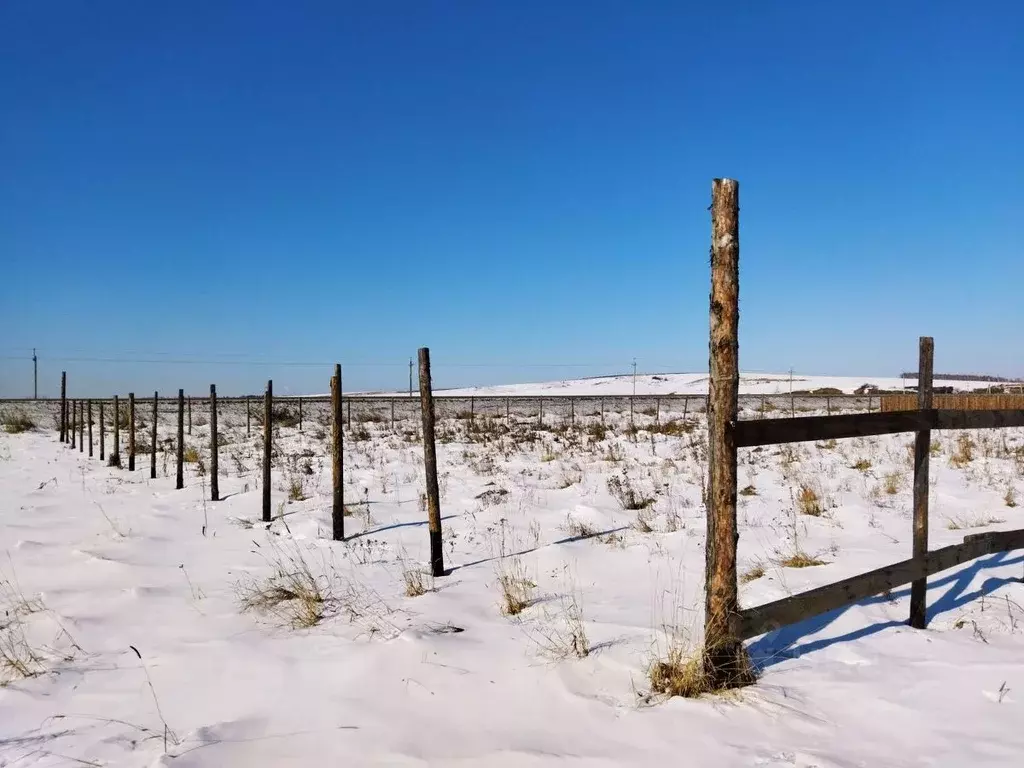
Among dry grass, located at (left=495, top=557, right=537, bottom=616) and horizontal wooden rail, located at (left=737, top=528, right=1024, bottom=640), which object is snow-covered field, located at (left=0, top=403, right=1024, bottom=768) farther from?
horizontal wooden rail, located at (left=737, top=528, right=1024, bottom=640)

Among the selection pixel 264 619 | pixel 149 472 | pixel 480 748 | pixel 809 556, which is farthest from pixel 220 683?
pixel 149 472

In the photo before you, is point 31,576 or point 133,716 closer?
point 133,716

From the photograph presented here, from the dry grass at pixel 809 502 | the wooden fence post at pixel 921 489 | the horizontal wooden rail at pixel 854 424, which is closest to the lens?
the horizontal wooden rail at pixel 854 424

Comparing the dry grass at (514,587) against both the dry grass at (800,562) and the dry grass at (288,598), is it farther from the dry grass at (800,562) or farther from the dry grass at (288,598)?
the dry grass at (800,562)

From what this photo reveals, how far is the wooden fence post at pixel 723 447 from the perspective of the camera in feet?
11.7

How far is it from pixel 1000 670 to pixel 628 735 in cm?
252

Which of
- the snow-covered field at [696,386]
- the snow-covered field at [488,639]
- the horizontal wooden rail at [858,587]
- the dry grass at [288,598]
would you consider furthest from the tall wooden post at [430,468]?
the snow-covered field at [696,386]

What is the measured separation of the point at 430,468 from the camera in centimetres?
724

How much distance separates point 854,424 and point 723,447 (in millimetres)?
1000

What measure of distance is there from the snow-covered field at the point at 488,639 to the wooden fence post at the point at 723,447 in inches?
10.1

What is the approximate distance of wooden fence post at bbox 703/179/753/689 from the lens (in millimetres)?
3574

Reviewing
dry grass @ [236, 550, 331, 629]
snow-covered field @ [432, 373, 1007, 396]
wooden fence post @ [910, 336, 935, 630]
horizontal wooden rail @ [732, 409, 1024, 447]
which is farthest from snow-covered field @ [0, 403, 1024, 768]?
snow-covered field @ [432, 373, 1007, 396]

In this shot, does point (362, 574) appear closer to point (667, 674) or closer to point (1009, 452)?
point (667, 674)

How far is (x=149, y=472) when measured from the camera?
1606cm
